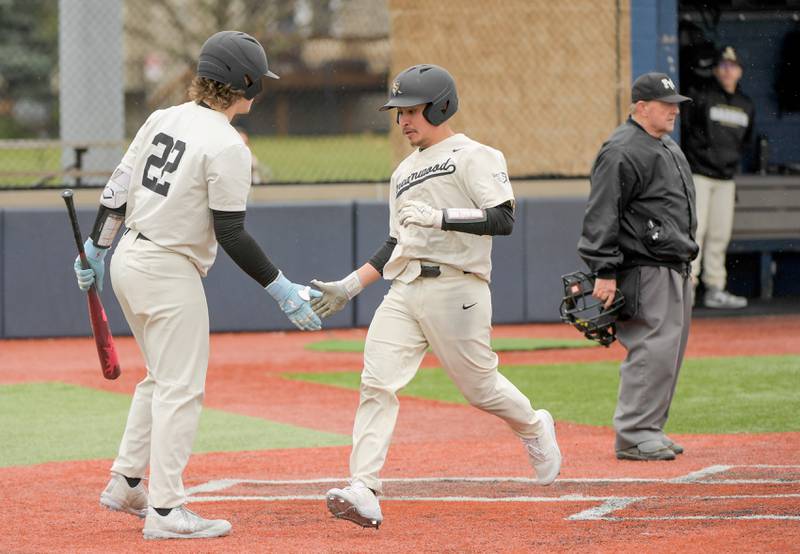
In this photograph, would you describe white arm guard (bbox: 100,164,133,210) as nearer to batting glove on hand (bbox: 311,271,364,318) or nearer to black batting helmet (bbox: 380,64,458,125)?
batting glove on hand (bbox: 311,271,364,318)

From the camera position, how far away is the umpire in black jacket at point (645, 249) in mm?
7219

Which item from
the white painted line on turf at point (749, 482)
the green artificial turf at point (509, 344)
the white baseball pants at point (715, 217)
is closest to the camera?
the white painted line on turf at point (749, 482)

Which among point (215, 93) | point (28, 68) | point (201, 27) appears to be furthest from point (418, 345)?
point (28, 68)

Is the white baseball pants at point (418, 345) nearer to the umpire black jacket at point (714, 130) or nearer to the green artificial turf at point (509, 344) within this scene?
the green artificial turf at point (509, 344)

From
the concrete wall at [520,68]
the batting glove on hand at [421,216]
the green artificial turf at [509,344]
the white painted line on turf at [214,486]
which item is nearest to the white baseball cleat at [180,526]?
the white painted line on turf at [214,486]

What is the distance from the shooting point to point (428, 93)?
18.8 ft

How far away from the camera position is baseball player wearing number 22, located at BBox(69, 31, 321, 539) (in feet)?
17.6

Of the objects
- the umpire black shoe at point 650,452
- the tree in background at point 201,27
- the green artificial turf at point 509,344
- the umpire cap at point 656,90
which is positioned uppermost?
the tree in background at point 201,27

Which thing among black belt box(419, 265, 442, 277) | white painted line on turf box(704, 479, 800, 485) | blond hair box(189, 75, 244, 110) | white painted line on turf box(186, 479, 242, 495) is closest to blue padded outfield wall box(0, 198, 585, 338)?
white painted line on turf box(186, 479, 242, 495)

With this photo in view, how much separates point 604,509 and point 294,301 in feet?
5.15

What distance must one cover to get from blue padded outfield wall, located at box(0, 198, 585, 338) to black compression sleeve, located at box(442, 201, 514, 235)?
804 cm

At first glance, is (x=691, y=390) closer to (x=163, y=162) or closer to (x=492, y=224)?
(x=492, y=224)

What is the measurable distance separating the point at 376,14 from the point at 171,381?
1921cm

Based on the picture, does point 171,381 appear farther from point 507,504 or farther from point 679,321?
point 679,321
